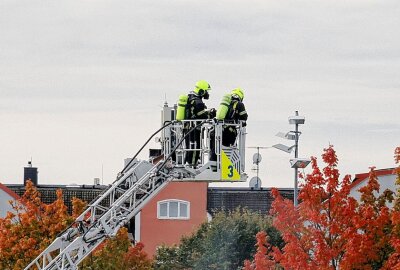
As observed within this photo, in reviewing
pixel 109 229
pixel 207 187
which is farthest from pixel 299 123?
pixel 207 187

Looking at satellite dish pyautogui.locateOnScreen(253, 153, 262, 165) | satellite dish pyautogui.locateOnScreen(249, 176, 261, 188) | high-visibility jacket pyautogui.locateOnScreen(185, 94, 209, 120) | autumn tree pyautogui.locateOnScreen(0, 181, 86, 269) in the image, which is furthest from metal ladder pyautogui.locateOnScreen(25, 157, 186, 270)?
satellite dish pyautogui.locateOnScreen(249, 176, 261, 188)

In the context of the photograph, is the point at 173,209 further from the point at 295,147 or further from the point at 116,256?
the point at 295,147

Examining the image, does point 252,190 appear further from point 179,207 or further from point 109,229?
point 109,229

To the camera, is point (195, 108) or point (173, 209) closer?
point (195, 108)

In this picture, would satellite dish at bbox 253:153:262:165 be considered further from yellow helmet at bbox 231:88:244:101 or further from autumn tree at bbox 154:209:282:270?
yellow helmet at bbox 231:88:244:101

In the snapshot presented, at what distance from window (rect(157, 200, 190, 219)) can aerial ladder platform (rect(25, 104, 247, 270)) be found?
171ft

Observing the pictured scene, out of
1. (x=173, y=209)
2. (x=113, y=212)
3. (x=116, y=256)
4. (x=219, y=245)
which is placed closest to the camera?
(x=113, y=212)

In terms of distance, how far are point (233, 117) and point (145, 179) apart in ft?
8.21

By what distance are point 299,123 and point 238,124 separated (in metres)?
13.6

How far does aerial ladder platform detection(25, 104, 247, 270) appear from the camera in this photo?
35719 mm

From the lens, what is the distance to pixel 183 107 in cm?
3666

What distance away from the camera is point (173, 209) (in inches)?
3494

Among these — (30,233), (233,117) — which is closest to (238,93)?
(233,117)

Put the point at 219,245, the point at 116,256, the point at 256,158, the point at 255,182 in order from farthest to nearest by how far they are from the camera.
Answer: the point at 255,182, the point at 256,158, the point at 219,245, the point at 116,256
